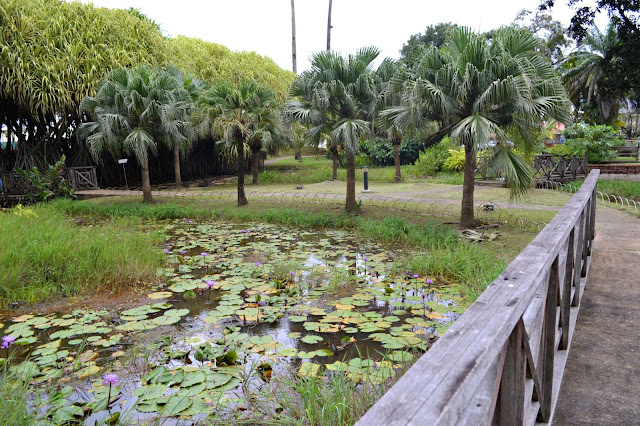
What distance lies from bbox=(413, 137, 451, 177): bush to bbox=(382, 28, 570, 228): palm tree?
12181 mm

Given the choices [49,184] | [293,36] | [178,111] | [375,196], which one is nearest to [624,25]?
[375,196]

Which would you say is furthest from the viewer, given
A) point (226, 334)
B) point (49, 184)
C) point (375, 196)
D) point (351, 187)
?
point (49, 184)

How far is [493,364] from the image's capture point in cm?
111

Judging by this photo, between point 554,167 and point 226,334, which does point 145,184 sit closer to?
point 226,334

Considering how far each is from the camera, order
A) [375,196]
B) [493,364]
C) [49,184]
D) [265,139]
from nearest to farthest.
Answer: [493,364] < [375,196] < [49,184] < [265,139]

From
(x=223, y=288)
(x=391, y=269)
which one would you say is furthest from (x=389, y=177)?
(x=223, y=288)

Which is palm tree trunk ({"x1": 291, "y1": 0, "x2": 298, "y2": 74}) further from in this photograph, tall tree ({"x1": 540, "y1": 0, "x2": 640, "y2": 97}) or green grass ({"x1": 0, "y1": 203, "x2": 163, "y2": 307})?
green grass ({"x1": 0, "y1": 203, "x2": 163, "y2": 307})

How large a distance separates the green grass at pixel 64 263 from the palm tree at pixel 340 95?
15.4ft

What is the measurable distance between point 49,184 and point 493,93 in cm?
1248

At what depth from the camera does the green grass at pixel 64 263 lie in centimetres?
533

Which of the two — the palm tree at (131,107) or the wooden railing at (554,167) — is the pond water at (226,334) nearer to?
the palm tree at (131,107)

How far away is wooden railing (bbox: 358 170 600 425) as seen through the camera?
77 cm

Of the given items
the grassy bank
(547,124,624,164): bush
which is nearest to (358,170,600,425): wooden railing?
the grassy bank

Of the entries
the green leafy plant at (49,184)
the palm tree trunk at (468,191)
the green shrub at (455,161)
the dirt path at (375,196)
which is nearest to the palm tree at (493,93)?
the palm tree trunk at (468,191)
